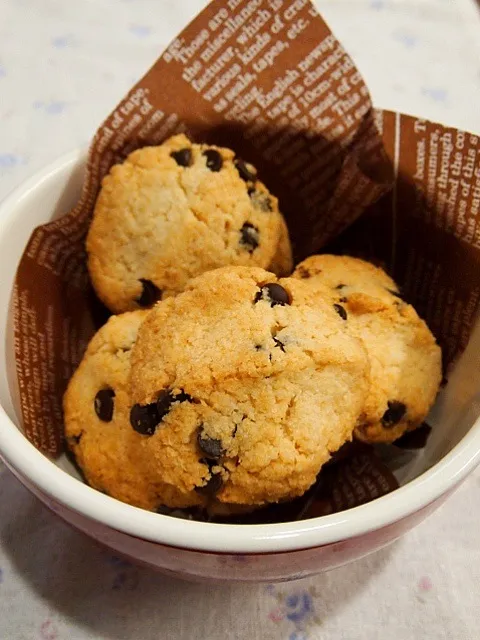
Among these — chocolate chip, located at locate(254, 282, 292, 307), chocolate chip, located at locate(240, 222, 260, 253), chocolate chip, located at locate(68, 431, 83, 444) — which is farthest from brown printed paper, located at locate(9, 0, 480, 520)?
chocolate chip, located at locate(254, 282, 292, 307)

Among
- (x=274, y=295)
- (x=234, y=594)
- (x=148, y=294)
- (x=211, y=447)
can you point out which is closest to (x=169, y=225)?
(x=148, y=294)

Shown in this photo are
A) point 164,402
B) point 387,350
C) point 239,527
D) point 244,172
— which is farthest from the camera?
point 244,172

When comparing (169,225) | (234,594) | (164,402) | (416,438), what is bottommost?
(234,594)

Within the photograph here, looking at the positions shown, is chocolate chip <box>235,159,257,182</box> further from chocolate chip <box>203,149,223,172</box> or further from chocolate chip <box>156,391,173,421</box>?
chocolate chip <box>156,391,173,421</box>

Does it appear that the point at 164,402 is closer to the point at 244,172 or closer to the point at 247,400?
the point at 247,400

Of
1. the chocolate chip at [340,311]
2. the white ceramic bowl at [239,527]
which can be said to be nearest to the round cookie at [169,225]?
the chocolate chip at [340,311]

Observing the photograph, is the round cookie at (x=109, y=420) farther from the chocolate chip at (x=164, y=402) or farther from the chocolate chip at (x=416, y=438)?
the chocolate chip at (x=416, y=438)

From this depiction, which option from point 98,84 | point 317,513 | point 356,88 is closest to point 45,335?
point 317,513
